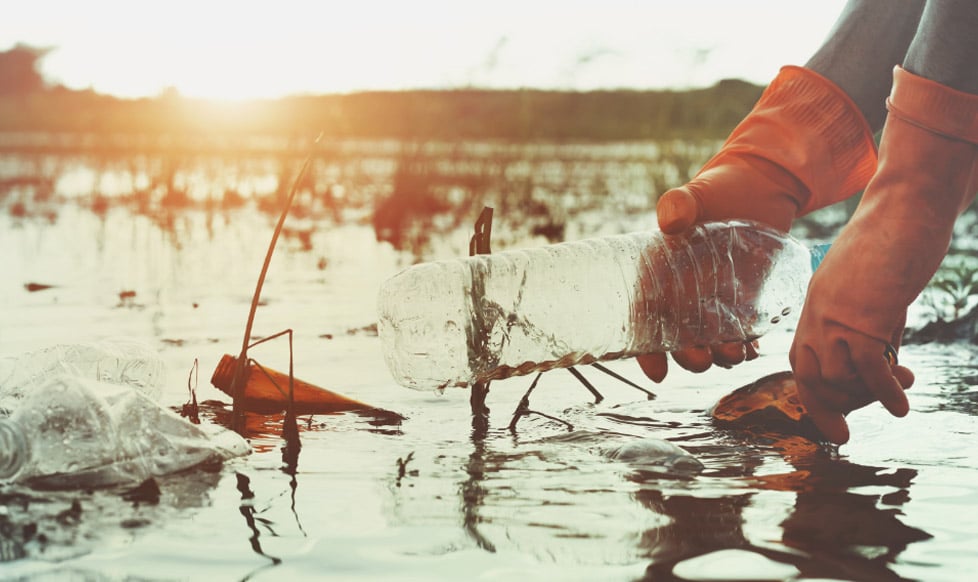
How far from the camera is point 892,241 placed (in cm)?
240

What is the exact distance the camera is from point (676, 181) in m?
8.70

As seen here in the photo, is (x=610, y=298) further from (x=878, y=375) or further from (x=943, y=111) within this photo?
(x=943, y=111)

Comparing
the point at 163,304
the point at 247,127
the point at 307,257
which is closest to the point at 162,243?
the point at 307,257

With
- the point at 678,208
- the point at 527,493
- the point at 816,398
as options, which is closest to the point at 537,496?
the point at 527,493

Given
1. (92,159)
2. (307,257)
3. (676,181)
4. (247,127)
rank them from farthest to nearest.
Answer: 1. (247,127)
2. (92,159)
3. (676,181)
4. (307,257)

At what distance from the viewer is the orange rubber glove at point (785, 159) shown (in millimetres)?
3092

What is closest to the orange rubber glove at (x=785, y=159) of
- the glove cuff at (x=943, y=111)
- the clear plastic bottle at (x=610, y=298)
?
the clear plastic bottle at (x=610, y=298)

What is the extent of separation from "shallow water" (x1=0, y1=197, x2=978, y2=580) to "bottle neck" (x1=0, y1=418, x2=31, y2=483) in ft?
0.15

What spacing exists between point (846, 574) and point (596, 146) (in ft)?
47.1

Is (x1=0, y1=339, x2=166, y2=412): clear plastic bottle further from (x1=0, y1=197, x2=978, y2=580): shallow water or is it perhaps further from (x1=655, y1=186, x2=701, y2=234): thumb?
(x1=655, y1=186, x2=701, y2=234): thumb

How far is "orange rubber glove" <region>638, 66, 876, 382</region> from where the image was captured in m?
3.09

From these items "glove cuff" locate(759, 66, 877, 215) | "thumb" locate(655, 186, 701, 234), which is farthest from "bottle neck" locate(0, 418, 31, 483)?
"glove cuff" locate(759, 66, 877, 215)

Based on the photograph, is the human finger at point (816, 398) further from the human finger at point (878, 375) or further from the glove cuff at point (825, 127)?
the glove cuff at point (825, 127)

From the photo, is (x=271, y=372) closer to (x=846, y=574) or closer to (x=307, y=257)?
(x=846, y=574)
